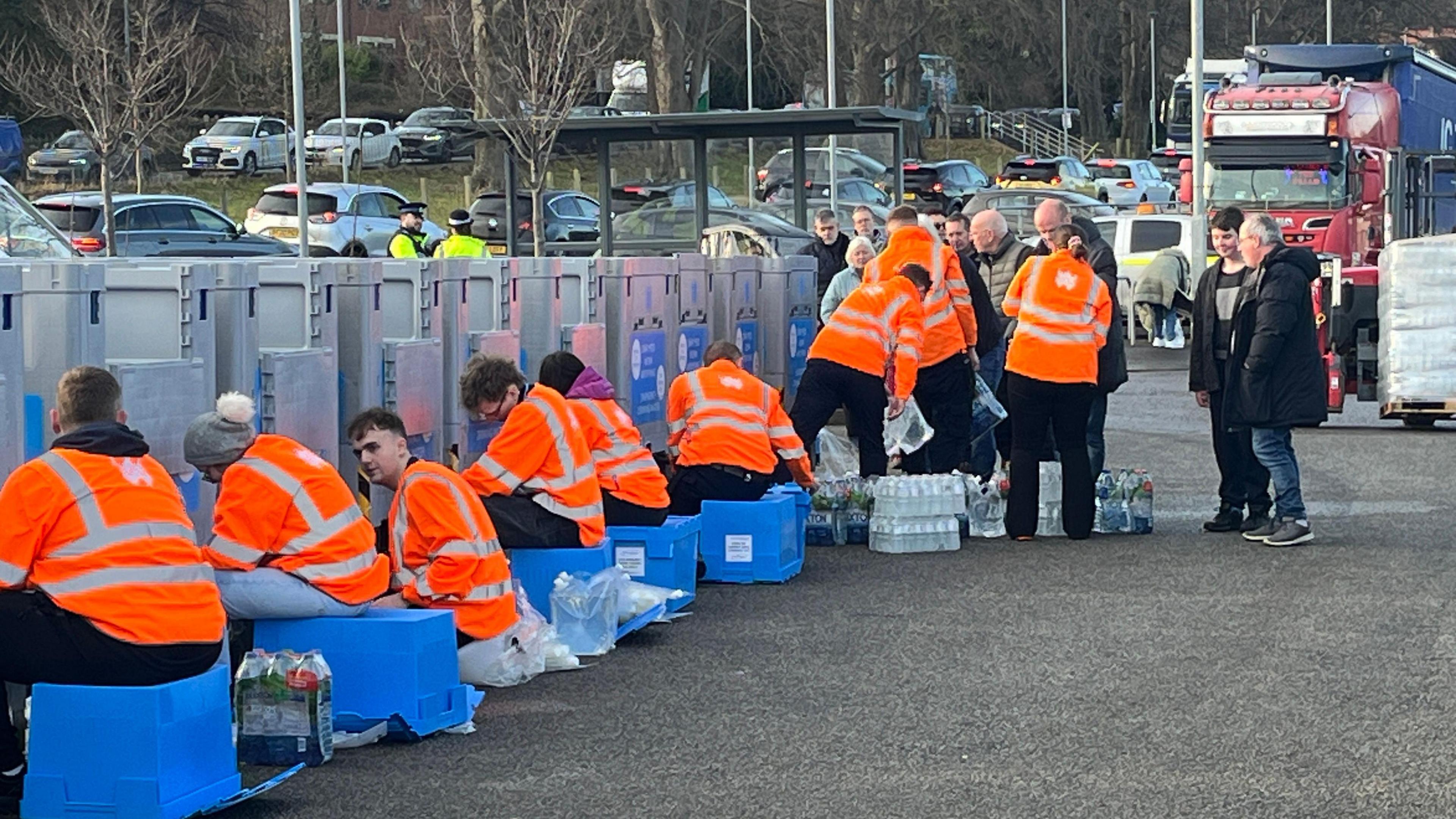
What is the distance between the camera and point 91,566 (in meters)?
6.78

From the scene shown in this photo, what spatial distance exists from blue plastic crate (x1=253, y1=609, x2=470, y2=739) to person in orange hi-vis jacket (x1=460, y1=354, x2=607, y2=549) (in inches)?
69.4

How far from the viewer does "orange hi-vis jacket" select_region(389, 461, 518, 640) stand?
846 centimetres

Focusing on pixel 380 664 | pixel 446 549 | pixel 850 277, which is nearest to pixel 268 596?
pixel 380 664

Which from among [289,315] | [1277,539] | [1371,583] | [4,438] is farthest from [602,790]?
[1277,539]

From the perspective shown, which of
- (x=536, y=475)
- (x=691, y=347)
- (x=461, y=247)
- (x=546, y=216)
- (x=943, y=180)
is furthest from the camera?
(x=943, y=180)

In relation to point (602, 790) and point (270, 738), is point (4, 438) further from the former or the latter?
point (602, 790)

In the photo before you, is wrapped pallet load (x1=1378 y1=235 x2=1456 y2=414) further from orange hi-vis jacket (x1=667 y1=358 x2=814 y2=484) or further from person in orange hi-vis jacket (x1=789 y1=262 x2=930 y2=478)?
orange hi-vis jacket (x1=667 y1=358 x2=814 y2=484)

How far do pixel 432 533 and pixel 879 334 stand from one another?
529 cm

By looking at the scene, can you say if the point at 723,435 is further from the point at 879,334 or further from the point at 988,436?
the point at 988,436

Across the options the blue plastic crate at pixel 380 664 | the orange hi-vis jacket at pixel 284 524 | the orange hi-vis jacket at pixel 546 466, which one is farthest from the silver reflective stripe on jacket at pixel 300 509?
Result: the orange hi-vis jacket at pixel 546 466

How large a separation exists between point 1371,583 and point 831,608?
8.99 ft

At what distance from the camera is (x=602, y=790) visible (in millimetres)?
7117

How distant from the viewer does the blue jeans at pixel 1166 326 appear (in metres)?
28.9

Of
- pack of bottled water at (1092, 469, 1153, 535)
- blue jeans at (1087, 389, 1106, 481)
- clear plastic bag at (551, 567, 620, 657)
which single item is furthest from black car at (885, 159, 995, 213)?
clear plastic bag at (551, 567, 620, 657)
